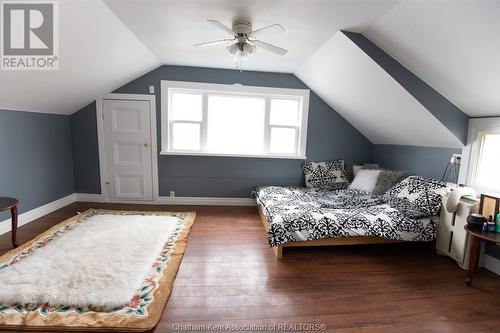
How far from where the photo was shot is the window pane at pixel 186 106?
12.6 ft

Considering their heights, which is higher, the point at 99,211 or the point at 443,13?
the point at 443,13

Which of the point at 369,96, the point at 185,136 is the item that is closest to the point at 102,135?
the point at 185,136

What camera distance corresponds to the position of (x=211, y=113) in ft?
12.8

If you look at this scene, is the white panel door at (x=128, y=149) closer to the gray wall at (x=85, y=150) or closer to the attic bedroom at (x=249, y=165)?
the attic bedroom at (x=249, y=165)

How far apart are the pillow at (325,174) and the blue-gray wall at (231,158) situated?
176mm

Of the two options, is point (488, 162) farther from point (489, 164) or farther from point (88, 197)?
point (88, 197)

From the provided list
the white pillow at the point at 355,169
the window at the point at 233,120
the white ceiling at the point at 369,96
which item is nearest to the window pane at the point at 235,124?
the window at the point at 233,120

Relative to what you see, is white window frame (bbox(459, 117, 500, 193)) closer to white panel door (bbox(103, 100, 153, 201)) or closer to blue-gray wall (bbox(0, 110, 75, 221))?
white panel door (bbox(103, 100, 153, 201))

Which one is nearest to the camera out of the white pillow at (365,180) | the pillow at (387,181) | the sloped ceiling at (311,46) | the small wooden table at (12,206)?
the sloped ceiling at (311,46)

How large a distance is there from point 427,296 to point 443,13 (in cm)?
221

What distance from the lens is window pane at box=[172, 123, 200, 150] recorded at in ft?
12.8

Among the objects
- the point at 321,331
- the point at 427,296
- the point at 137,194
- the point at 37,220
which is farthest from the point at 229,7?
the point at 37,220

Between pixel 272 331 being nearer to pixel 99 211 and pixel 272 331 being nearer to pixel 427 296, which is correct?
pixel 427 296

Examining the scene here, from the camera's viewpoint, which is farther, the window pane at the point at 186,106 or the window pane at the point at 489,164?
the window pane at the point at 186,106
